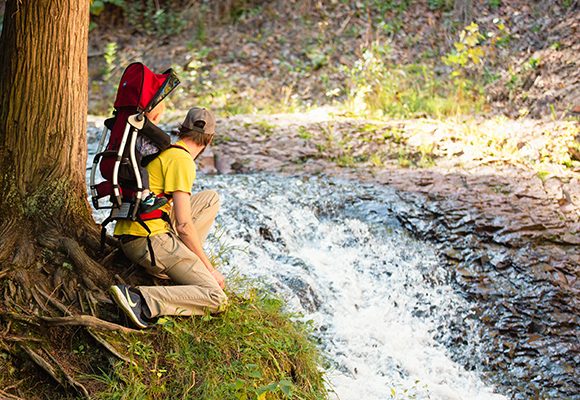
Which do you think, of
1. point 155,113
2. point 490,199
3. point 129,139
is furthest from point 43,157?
point 490,199

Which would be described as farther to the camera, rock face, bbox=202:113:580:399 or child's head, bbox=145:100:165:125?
rock face, bbox=202:113:580:399

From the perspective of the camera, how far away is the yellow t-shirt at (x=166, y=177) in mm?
3062

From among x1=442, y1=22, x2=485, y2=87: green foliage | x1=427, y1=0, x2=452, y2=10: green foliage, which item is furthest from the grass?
A: x1=427, y1=0, x2=452, y2=10: green foliage

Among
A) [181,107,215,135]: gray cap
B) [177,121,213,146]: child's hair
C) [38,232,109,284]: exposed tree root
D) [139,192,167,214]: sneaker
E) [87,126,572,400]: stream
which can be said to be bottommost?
[87,126,572,400]: stream

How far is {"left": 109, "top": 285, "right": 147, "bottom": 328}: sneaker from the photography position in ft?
9.29

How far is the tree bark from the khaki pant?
592 millimetres

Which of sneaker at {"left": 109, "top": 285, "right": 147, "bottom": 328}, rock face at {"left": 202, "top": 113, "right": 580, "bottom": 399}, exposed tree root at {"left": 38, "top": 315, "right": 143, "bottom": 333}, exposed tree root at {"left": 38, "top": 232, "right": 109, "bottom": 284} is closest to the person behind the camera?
exposed tree root at {"left": 38, "top": 315, "right": 143, "bottom": 333}

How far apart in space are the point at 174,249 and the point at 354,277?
2.75 meters

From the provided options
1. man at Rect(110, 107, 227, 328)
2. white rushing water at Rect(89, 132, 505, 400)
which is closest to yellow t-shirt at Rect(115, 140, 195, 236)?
man at Rect(110, 107, 227, 328)

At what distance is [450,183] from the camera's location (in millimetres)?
6680

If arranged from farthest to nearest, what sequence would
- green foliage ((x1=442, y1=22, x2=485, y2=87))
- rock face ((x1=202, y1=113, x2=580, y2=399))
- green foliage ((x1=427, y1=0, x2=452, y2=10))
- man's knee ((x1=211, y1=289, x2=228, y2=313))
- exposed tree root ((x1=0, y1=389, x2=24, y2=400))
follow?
green foliage ((x1=427, y1=0, x2=452, y2=10)) < green foliage ((x1=442, y1=22, x2=485, y2=87)) < rock face ((x1=202, y1=113, x2=580, y2=399)) < man's knee ((x1=211, y1=289, x2=228, y2=313)) < exposed tree root ((x1=0, y1=389, x2=24, y2=400))

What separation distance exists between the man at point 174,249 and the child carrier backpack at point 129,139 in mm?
144

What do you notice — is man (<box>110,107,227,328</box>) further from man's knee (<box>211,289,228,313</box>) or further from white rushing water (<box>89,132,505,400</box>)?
white rushing water (<box>89,132,505,400</box>)

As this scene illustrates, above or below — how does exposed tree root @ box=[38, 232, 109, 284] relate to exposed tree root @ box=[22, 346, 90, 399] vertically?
above
